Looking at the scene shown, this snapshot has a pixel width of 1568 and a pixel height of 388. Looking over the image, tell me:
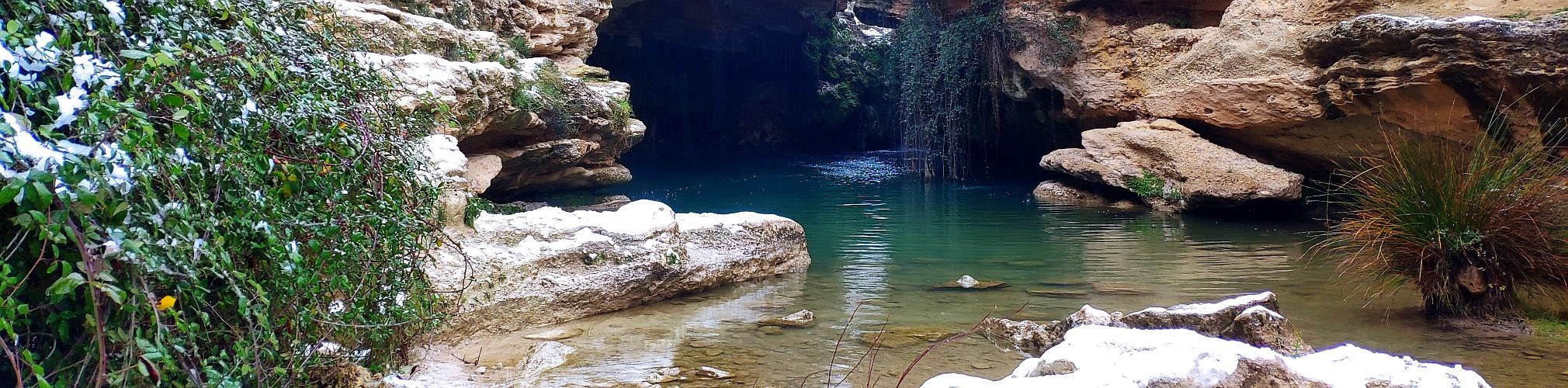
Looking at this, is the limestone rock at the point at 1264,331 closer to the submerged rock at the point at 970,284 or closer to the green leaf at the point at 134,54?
the submerged rock at the point at 970,284

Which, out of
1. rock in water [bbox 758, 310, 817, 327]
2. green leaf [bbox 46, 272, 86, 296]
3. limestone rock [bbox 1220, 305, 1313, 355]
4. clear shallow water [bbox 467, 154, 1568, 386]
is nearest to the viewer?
green leaf [bbox 46, 272, 86, 296]

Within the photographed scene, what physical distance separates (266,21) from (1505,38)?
9.93 meters

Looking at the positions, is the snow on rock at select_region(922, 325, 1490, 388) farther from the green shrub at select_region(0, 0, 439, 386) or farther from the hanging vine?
the hanging vine

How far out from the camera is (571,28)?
43.0 ft

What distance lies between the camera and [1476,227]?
4723mm

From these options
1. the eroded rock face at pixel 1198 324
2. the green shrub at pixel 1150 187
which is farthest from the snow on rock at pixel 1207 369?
the green shrub at pixel 1150 187

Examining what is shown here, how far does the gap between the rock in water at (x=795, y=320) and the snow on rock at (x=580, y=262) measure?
93 cm

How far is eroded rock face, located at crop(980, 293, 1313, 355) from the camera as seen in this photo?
394 centimetres

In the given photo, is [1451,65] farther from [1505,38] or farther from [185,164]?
[185,164]

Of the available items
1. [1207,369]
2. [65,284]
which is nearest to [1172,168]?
[1207,369]

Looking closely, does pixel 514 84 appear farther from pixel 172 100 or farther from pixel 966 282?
pixel 172 100

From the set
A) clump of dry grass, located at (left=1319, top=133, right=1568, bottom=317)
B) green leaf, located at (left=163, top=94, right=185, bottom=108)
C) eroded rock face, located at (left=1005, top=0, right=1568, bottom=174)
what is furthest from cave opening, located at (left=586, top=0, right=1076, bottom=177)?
green leaf, located at (left=163, top=94, right=185, bottom=108)

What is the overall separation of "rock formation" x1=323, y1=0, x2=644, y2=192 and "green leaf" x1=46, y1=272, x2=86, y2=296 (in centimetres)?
346

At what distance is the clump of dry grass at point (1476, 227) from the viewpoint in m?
4.68
